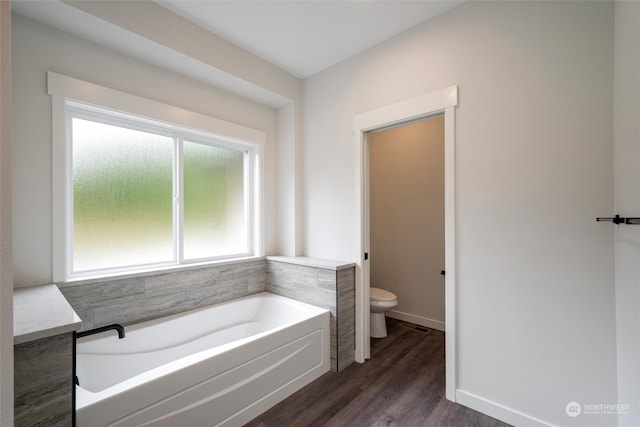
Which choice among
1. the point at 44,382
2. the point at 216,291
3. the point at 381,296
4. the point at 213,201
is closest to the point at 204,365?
the point at 44,382

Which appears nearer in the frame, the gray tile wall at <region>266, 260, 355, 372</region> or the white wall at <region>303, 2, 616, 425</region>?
the white wall at <region>303, 2, 616, 425</region>

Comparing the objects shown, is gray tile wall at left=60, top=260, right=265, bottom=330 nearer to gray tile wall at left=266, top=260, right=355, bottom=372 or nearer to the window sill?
the window sill

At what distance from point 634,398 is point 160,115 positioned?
3.22 meters

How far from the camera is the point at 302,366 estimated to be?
2.06m

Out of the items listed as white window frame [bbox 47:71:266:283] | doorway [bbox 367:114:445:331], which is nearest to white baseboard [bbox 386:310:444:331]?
doorway [bbox 367:114:445:331]

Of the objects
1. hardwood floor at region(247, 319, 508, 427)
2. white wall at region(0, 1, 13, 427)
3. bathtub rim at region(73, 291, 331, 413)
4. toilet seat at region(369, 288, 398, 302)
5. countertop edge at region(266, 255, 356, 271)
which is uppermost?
white wall at region(0, 1, 13, 427)

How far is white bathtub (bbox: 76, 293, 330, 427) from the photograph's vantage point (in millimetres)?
1312

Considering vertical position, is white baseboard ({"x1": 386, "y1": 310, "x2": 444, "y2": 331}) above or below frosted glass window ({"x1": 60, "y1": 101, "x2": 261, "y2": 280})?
below

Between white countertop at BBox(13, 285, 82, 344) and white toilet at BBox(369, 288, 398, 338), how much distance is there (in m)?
2.35

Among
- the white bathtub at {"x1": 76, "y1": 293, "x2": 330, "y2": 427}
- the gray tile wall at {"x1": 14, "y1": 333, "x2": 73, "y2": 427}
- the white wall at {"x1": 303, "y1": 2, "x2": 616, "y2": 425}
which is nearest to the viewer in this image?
the gray tile wall at {"x1": 14, "y1": 333, "x2": 73, "y2": 427}

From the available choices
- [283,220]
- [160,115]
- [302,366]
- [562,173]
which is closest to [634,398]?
[562,173]

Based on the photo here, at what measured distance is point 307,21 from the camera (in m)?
2.07

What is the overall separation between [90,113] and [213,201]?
3.72 ft

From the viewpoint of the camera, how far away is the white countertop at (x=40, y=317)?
3.32 ft
